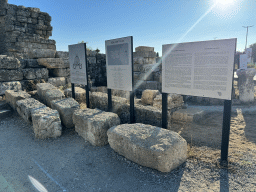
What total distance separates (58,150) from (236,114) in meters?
6.37

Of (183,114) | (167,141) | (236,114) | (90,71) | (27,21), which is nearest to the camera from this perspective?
(167,141)

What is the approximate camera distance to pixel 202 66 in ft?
10.0

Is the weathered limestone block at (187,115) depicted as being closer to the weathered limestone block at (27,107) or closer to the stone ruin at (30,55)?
the weathered limestone block at (27,107)

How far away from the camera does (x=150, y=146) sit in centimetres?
278

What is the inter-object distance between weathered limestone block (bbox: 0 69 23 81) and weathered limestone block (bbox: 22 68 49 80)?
23cm

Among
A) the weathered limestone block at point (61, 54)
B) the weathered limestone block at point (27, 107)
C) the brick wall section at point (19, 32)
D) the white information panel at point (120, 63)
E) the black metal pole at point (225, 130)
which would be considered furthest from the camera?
the brick wall section at point (19, 32)

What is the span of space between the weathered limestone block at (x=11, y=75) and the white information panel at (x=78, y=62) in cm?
244

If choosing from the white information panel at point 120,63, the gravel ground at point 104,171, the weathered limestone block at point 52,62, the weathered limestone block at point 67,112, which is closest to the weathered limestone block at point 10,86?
the weathered limestone block at point 52,62

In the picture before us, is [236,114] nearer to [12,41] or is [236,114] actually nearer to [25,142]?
[25,142]

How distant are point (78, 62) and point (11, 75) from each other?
2.89 m

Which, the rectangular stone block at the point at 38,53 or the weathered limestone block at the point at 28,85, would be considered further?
the rectangular stone block at the point at 38,53

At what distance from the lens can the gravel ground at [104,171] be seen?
99.5 inches

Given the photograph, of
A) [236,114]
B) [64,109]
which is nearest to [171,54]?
[64,109]

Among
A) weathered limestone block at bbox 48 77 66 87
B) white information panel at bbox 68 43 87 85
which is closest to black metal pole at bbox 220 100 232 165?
white information panel at bbox 68 43 87 85
